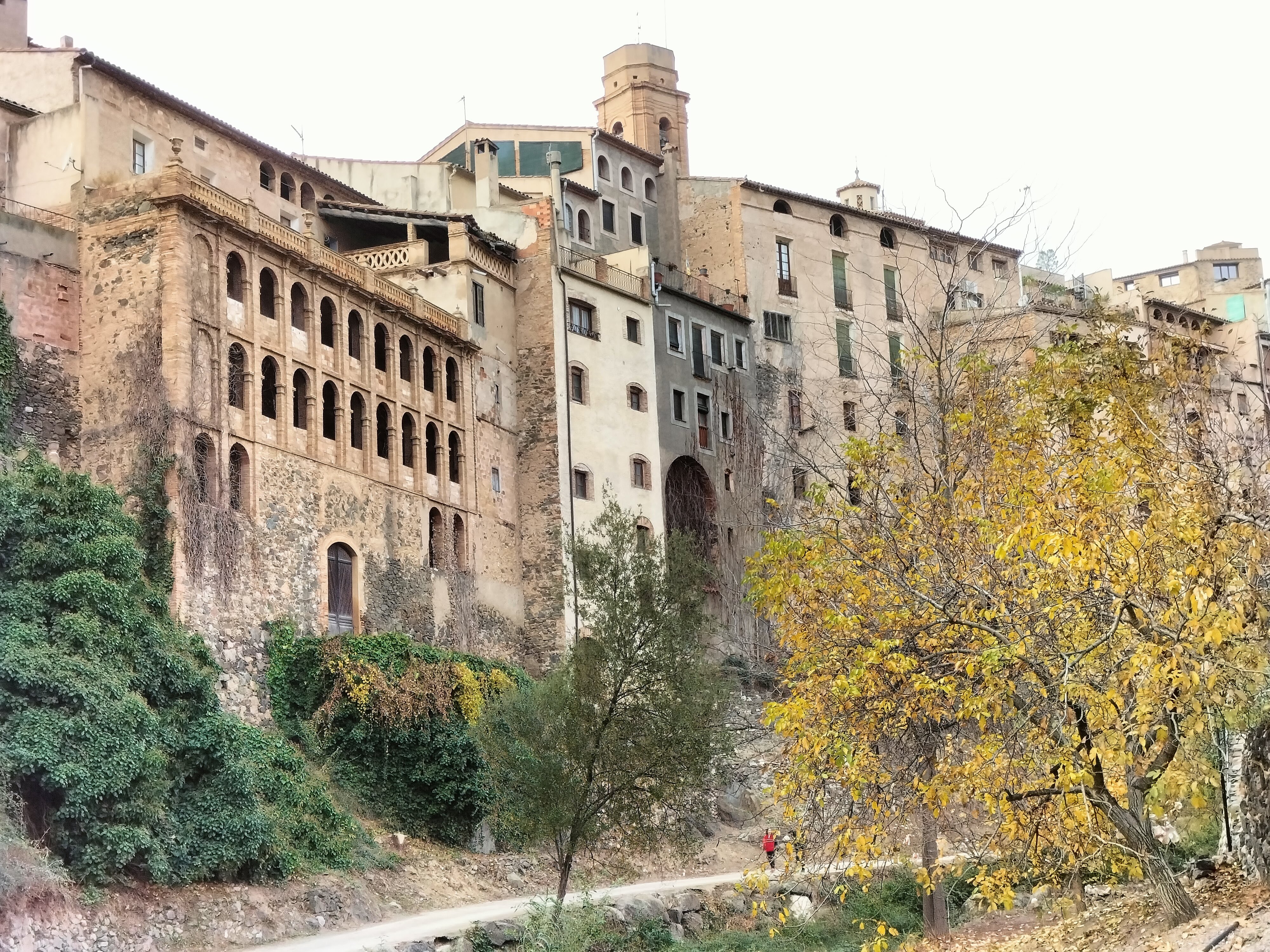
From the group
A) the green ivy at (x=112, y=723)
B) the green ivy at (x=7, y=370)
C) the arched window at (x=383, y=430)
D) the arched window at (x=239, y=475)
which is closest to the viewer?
the green ivy at (x=112, y=723)

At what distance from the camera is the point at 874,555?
1734cm

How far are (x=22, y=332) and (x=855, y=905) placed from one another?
70.2 feet

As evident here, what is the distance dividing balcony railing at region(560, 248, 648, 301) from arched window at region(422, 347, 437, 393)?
611 cm

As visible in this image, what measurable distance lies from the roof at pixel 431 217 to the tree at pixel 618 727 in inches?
675

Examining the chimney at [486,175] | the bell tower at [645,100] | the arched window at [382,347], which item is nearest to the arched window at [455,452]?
the arched window at [382,347]

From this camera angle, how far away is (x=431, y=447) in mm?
42406

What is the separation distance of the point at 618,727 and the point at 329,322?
14983mm

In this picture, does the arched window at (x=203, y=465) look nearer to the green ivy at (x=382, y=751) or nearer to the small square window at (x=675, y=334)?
the green ivy at (x=382, y=751)

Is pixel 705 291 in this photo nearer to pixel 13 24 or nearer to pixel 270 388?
pixel 270 388

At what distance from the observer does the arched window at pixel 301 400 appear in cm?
3716

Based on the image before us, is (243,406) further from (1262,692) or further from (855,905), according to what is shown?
(1262,692)

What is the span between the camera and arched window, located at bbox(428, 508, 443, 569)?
135 feet

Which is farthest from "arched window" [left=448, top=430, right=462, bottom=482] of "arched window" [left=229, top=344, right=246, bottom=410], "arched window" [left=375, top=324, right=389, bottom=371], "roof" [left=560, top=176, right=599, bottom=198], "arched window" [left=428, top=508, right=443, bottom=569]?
"roof" [left=560, top=176, right=599, bottom=198]

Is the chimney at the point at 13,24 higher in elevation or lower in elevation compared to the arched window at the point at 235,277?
higher
